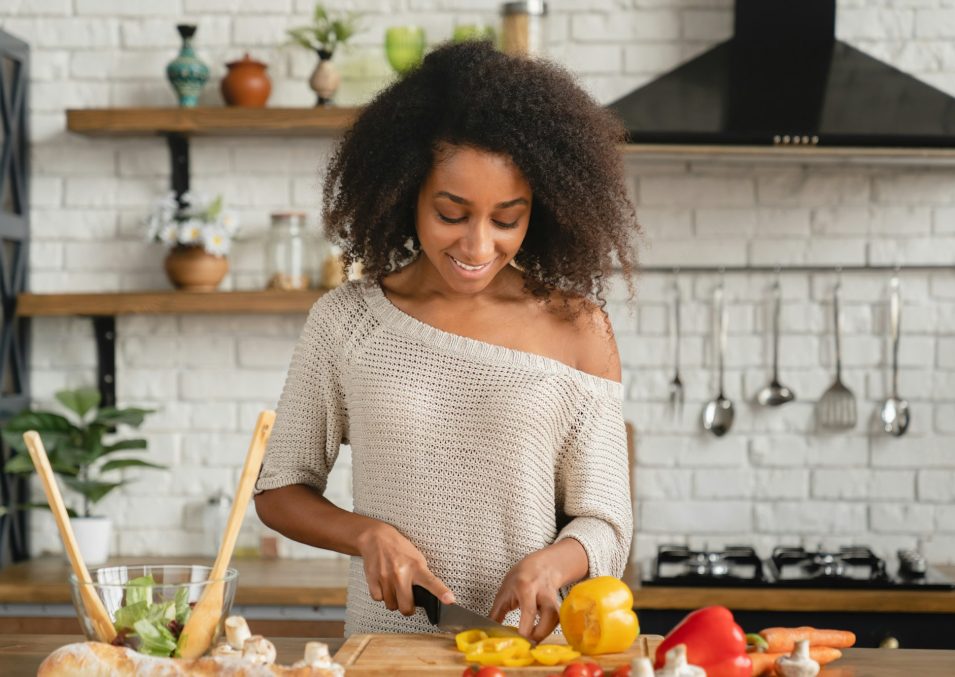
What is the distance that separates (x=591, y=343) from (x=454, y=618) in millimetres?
452

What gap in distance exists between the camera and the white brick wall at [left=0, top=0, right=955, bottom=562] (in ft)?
10.5

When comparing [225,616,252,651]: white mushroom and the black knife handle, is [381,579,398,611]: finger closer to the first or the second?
the black knife handle

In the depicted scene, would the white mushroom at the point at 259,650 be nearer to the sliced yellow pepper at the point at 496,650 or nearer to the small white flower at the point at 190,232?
the sliced yellow pepper at the point at 496,650

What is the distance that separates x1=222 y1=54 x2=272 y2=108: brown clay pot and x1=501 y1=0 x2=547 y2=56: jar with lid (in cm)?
62

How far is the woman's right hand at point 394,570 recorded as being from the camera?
149cm

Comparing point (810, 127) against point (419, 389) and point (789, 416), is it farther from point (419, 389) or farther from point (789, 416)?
point (419, 389)

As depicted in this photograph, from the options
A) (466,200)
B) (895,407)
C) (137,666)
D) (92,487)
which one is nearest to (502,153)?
(466,200)

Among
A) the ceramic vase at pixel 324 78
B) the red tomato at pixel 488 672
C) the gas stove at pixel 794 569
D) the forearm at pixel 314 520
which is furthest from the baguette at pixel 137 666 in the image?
the ceramic vase at pixel 324 78

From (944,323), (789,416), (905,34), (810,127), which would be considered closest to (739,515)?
(789,416)

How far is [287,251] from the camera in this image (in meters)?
A: 3.14

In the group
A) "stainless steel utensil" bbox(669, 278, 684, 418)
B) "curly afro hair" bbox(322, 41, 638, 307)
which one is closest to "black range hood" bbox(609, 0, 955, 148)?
"stainless steel utensil" bbox(669, 278, 684, 418)

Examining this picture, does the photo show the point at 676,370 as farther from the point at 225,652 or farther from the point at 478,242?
the point at 225,652

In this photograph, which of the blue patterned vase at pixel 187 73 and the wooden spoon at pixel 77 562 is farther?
the blue patterned vase at pixel 187 73

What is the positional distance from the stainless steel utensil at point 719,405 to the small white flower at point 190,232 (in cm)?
132
